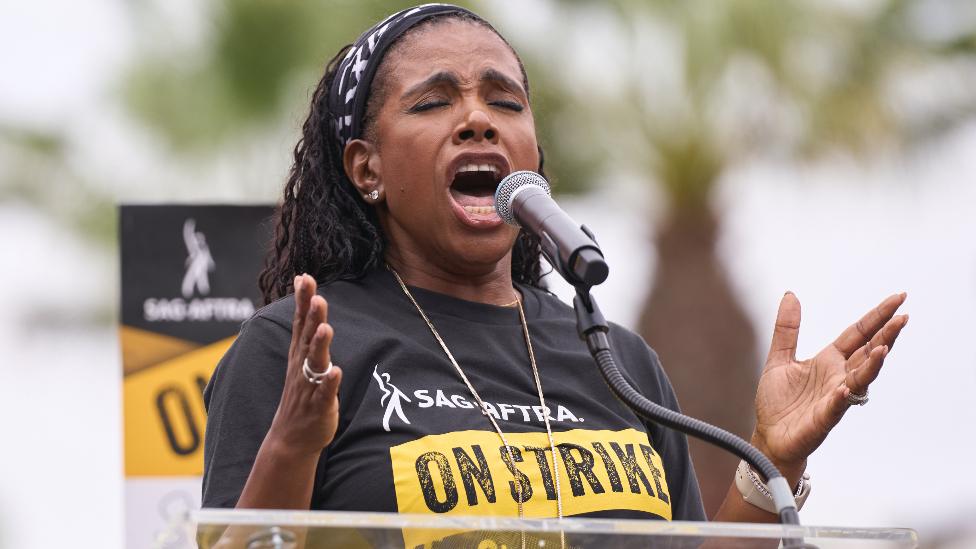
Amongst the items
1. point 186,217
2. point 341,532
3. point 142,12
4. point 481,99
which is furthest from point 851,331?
point 142,12

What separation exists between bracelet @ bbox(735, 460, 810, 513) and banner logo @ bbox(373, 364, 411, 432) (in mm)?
744

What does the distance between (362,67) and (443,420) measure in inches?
38.0

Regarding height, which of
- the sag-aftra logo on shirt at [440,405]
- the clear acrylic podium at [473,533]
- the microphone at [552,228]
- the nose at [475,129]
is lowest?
the clear acrylic podium at [473,533]

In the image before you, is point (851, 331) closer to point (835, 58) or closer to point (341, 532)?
point (341, 532)

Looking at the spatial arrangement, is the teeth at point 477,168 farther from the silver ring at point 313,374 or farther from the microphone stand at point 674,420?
the silver ring at point 313,374

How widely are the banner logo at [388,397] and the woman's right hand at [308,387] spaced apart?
0.42 m

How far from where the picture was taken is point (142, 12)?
9.62 meters

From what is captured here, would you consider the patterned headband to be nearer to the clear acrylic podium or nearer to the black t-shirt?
the black t-shirt

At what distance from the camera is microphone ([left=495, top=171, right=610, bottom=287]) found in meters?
2.66

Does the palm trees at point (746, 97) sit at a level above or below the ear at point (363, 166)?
above

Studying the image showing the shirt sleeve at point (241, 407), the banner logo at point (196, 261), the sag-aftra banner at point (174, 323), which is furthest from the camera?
the banner logo at point (196, 261)

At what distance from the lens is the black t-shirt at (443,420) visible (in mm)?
3070

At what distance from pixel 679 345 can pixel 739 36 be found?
2224 millimetres

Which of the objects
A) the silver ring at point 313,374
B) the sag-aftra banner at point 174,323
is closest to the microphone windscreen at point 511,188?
the silver ring at point 313,374
